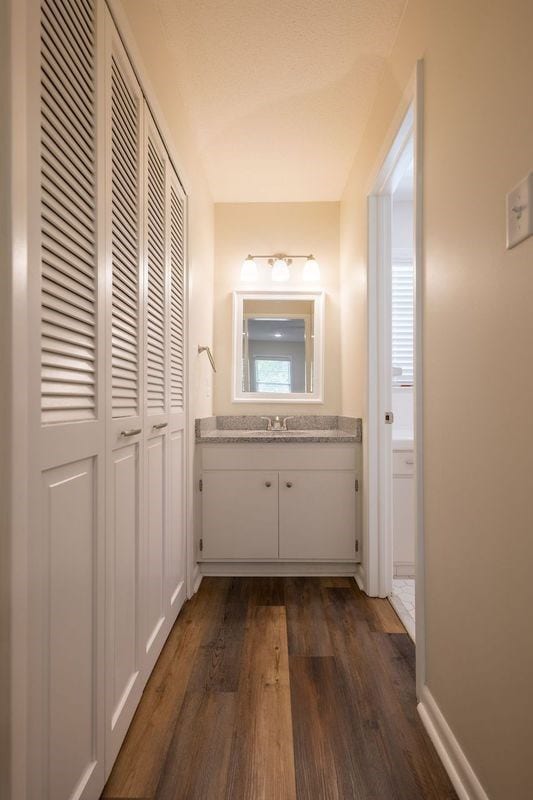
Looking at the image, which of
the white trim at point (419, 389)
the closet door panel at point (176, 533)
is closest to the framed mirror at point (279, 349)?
the closet door panel at point (176, 533)

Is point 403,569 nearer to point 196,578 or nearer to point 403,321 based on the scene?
point 196,578

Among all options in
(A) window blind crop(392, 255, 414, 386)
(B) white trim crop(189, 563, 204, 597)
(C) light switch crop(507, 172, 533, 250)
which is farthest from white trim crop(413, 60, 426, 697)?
(A) window blind crop(392, 255, 414, 386)

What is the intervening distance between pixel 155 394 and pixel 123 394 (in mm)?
392

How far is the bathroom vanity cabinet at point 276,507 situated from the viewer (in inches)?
105

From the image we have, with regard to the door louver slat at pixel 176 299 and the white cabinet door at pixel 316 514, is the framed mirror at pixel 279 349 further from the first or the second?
the door louver slat at pixel 176 299

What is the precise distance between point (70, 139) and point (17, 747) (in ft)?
3.77

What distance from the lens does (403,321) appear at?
3.16 m

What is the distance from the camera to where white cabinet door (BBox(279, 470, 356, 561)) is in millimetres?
2656

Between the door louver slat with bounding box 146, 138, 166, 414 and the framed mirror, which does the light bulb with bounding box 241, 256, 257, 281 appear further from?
the door louver slat with bounding box 146, 138, 166, 414

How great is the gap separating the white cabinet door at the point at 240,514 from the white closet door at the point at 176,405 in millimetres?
375

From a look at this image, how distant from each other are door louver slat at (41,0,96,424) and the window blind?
238 cm

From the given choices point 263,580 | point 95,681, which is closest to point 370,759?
point 95,681

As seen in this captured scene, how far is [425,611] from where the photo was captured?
1498mm

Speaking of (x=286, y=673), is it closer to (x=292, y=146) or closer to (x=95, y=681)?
(x=95, y=681)
